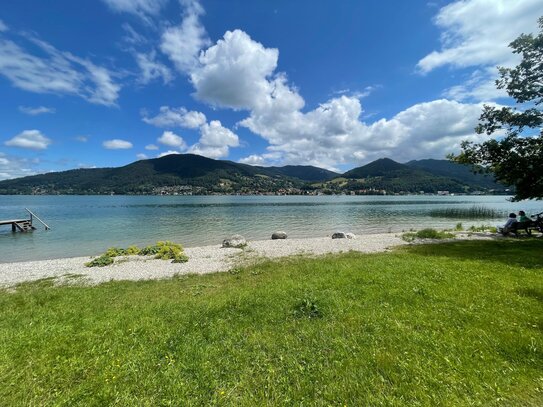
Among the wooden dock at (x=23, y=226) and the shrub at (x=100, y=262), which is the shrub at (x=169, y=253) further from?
the wooden dock at (x=23, y=226)

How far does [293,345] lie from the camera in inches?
233

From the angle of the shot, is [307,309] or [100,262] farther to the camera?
[100,262]

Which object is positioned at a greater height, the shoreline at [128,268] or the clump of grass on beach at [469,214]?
the shoreline at [128,268]

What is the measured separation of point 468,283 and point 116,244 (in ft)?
106

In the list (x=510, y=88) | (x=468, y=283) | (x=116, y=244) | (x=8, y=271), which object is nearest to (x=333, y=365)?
(x=468, y=283)

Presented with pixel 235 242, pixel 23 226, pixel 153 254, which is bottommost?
pixel 23 226

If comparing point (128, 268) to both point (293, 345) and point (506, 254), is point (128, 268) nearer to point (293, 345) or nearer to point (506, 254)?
point (293, 345)

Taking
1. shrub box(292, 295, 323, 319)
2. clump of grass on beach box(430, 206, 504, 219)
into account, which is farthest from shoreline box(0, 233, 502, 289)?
clump of grass on beach box(430, 206, 504, 219)

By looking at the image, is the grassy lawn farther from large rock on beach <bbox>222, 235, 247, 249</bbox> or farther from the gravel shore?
large rock on beach <bbox>222, 235, 247, 249</bbox>

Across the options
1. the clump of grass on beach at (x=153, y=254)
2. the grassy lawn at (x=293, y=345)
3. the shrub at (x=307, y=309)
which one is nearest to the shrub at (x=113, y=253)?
the clump of grass on beach at (x=153, y=254)

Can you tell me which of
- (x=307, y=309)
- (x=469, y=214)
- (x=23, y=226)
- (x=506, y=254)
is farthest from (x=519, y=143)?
(x=23, y=226)

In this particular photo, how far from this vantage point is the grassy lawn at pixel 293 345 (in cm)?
446

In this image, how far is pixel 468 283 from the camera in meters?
9.36

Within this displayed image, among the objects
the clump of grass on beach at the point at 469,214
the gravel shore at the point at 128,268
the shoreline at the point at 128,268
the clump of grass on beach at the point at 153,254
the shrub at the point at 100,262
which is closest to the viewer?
the shoreline at the point at 128,268
